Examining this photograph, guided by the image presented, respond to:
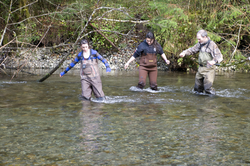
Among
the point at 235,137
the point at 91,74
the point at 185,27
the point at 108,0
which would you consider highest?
the point at 108,0

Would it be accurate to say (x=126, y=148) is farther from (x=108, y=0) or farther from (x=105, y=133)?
(x=108, y=0)

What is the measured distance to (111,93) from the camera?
10391 mm

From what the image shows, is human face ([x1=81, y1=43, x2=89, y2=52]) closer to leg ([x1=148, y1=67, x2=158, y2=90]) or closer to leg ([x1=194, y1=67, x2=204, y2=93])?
leg ([x1=148, y1=67, x2=158, y2=90])

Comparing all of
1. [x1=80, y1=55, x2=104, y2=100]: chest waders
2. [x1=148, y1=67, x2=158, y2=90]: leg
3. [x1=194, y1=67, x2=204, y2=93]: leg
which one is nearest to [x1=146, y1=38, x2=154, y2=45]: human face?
[x1=148, y1=67, x2=158, y2=90]: leg

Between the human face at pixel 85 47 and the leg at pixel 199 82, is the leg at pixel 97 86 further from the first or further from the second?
the leg at pixel 199 82

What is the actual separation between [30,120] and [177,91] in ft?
18.6

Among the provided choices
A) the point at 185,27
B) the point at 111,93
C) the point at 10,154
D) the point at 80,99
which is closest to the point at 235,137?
the point at 10,154

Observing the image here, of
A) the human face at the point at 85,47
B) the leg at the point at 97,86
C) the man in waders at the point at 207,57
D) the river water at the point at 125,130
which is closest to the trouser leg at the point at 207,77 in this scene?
the man in waders at the point at 207,57

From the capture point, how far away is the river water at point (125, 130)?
4343 mm

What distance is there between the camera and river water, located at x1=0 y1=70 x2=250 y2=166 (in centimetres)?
434

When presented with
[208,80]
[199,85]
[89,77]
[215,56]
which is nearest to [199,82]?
[199,85]

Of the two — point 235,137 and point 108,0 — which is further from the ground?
point 108,0

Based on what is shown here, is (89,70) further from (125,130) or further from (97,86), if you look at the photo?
(125,130)

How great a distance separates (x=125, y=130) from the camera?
18.8 feet
